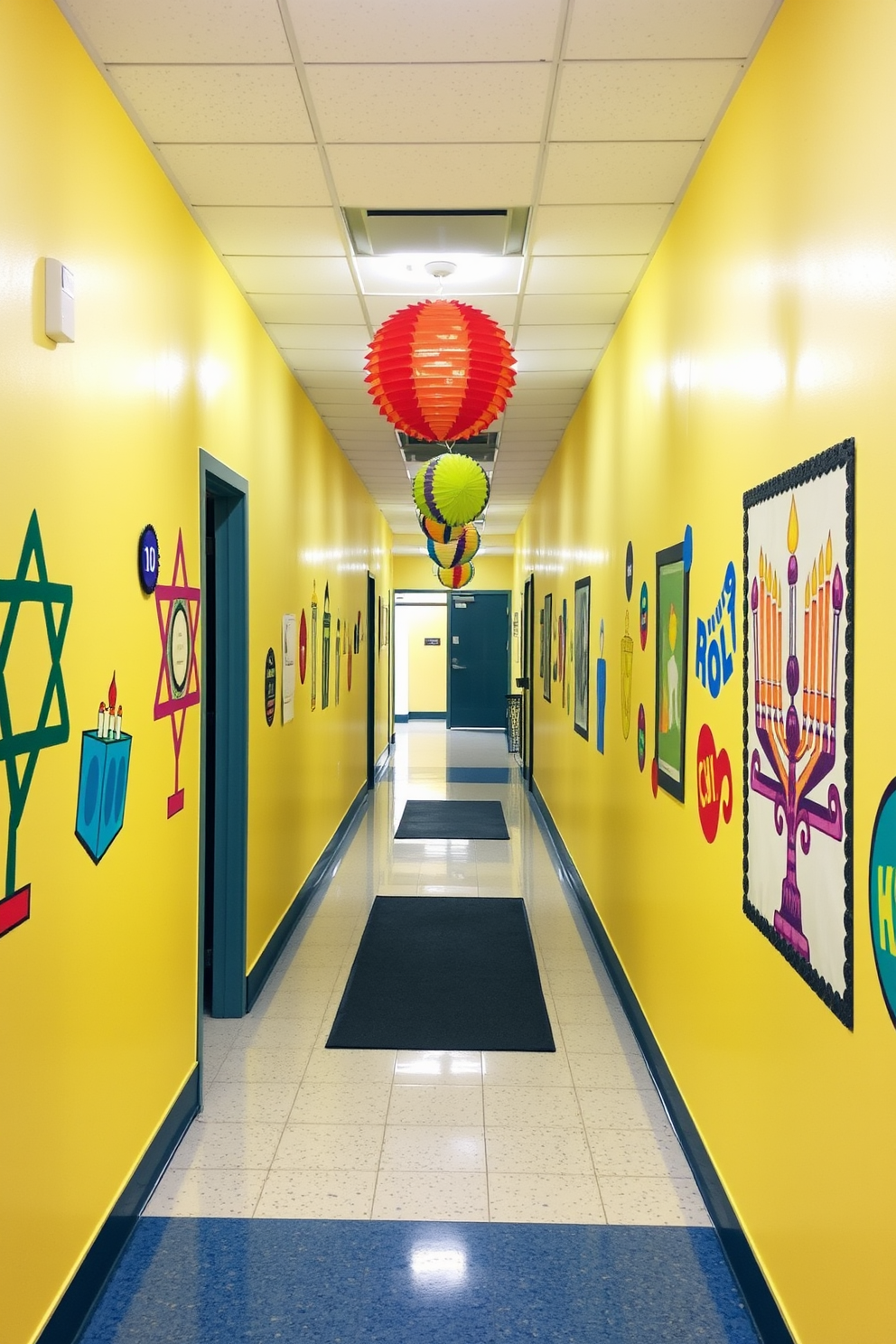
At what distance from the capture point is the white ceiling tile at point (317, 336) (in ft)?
15.4

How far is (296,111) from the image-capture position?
2.73 meters

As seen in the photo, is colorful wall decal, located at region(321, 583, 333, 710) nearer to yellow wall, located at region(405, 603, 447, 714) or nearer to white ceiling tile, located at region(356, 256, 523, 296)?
white ceiling tile, located at region(356, 256, 523, 296)

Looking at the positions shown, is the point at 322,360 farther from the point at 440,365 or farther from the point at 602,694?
the point at 440,365

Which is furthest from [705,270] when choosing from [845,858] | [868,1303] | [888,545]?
[868,1303]

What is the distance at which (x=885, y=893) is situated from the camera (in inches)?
62.2

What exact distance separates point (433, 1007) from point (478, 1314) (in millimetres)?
1984

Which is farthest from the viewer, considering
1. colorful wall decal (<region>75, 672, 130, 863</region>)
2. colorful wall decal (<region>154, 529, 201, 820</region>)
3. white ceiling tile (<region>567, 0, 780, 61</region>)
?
colorful wall decal (<region>154, 529, 201, 820</region>)

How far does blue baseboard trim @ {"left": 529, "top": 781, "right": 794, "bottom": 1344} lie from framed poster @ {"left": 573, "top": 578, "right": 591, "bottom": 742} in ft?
4.49

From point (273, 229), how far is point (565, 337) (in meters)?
1.75

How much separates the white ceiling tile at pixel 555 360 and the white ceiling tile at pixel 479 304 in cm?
48

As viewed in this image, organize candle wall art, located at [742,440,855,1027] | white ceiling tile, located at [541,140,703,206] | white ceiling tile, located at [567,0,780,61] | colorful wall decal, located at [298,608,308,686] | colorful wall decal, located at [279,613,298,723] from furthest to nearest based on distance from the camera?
1. colorful wall decal, located at [298,608,308,686]
2. colorful wall decal, located at [279,613,298,723]
3. white ceiling tile, located at [541,140,703,206]
4. white ceiling tile, located at [567,0,780,61]
5. candle wall art, located at [742,440,855,1027]

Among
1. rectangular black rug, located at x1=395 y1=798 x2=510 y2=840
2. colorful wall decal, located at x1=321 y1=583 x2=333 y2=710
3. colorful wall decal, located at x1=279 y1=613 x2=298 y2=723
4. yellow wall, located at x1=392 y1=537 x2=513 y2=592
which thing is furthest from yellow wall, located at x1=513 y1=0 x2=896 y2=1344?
yellow wall, located at x1=392 y1=537 x2=513 y2=592

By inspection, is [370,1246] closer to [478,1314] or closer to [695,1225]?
[478,1314]

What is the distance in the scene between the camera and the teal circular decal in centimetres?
155
